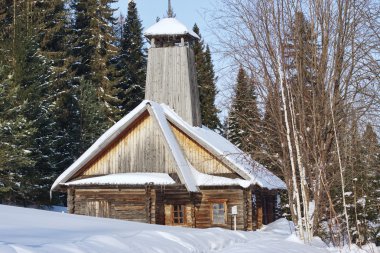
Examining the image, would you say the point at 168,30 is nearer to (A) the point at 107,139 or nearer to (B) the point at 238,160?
(A) the point at 107,139

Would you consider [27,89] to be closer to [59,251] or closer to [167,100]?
[167,100]

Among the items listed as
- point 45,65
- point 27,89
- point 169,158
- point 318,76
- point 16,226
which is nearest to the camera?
point 16,226

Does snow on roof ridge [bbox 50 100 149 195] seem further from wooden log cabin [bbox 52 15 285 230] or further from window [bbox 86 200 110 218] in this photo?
window [bbox 86 200 110 218]

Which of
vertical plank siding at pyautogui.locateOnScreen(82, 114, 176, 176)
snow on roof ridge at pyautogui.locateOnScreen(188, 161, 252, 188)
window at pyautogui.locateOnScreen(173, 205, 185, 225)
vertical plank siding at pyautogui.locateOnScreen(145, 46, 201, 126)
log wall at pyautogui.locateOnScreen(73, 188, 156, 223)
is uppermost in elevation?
vertical plank siding at pyautogui.locateOnScreen(145, 46, 201, 126)

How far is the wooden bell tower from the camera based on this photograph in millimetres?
24688

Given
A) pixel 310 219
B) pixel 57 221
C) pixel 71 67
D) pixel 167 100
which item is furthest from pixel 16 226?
pixel 71 67

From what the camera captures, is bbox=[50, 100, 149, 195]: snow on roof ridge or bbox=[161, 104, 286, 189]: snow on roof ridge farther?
bbox=[50, 100, 149, 195]: snow on roof ridge

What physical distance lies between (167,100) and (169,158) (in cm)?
445

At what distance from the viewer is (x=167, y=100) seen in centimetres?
2473

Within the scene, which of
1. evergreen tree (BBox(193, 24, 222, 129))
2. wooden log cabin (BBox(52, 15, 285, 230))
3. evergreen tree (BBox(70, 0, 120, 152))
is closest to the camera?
wooden log cabin (BBox(52, 15, 285, 230))

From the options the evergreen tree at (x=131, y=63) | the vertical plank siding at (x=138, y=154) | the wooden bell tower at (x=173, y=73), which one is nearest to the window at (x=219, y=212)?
the vertical plank siding at (x=138, y=154)

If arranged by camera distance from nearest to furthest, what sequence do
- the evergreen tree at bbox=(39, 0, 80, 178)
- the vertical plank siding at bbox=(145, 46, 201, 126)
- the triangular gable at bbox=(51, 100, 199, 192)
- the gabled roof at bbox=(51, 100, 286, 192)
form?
the gabled roof at bbox=(51, 100, 286, 192) → the triangular gable at bbox=(51, 100, 199, 192) → the vertical plank siding at bbox=(145, 46, 201, 126) → the evergreen tree at bbox=(39, 0, 80, 178)

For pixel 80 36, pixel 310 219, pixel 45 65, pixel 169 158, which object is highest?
pixel 80 36

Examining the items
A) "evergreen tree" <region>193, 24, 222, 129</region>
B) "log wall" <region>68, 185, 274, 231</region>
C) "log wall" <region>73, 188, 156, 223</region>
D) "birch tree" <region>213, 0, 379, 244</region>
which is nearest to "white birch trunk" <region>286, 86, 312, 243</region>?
"birch tree" <region>213, 0, 379, 244</region>
